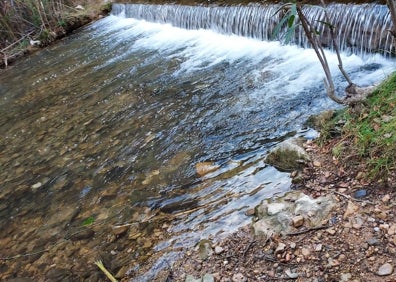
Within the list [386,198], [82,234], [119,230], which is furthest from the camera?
[82,234]

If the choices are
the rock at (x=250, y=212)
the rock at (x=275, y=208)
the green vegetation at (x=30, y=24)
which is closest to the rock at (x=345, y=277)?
the rock at (x=275, y=208)

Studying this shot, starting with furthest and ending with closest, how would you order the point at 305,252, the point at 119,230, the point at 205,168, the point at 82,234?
the point at 205,168, the point at 82,234, the point at 119,230, the point at 305,252

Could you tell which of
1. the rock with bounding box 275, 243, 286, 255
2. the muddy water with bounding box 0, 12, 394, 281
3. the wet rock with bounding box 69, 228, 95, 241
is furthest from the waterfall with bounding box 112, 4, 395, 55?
the wet rock with bounding box 69, 228, 95, 241

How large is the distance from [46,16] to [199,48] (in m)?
6.01

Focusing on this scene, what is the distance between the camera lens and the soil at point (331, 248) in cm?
193

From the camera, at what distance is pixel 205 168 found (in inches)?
138

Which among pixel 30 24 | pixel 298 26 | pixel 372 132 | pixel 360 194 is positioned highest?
pixel 30 24

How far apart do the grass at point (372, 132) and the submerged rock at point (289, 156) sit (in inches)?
8.6

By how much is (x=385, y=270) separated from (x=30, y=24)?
11129mm

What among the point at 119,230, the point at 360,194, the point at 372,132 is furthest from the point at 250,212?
the point at 119,230

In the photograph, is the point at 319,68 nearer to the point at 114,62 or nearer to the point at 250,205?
the point at 250,205

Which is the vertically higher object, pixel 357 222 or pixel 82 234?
pixel 357 222

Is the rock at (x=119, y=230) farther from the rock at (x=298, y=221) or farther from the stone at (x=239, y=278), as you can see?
the rock at (x=298, y=221)

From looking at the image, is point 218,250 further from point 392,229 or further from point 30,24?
point 30,24
